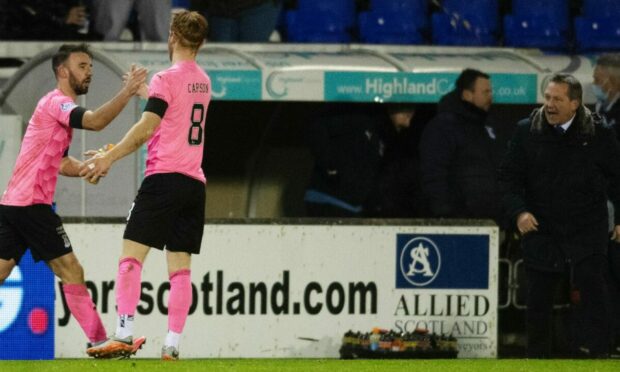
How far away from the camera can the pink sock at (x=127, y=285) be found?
7.34 m

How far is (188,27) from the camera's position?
7230 mm

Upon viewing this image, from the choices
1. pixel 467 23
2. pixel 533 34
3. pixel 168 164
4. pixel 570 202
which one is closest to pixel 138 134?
pixel 168 164

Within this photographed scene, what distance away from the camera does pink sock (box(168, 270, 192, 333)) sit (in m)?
7.45

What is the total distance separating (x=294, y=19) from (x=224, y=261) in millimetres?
3890

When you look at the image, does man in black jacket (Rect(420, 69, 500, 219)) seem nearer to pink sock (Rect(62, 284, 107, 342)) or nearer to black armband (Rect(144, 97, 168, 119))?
pink sock (Rect(62, 284, 107, 342))

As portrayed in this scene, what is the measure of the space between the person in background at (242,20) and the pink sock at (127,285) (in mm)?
5289

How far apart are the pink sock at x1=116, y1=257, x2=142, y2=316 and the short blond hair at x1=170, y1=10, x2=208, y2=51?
1.04 m

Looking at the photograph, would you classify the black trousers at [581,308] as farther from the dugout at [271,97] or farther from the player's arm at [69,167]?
the player's arm at [69,167]

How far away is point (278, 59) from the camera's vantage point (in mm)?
11492

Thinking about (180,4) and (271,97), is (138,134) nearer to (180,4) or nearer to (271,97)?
(271,97)

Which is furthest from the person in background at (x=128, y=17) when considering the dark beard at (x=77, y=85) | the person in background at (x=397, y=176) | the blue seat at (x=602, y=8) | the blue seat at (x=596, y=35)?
the blue seat at (x=602, y=8)

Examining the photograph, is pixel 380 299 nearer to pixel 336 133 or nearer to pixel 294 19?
pixel 336 133

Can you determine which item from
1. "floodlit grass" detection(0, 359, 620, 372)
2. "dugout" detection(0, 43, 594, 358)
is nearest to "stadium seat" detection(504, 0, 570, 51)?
"dugout" detection(0, 43, 594, 358)

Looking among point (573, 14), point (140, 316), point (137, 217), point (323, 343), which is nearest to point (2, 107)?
point (140, 316)
